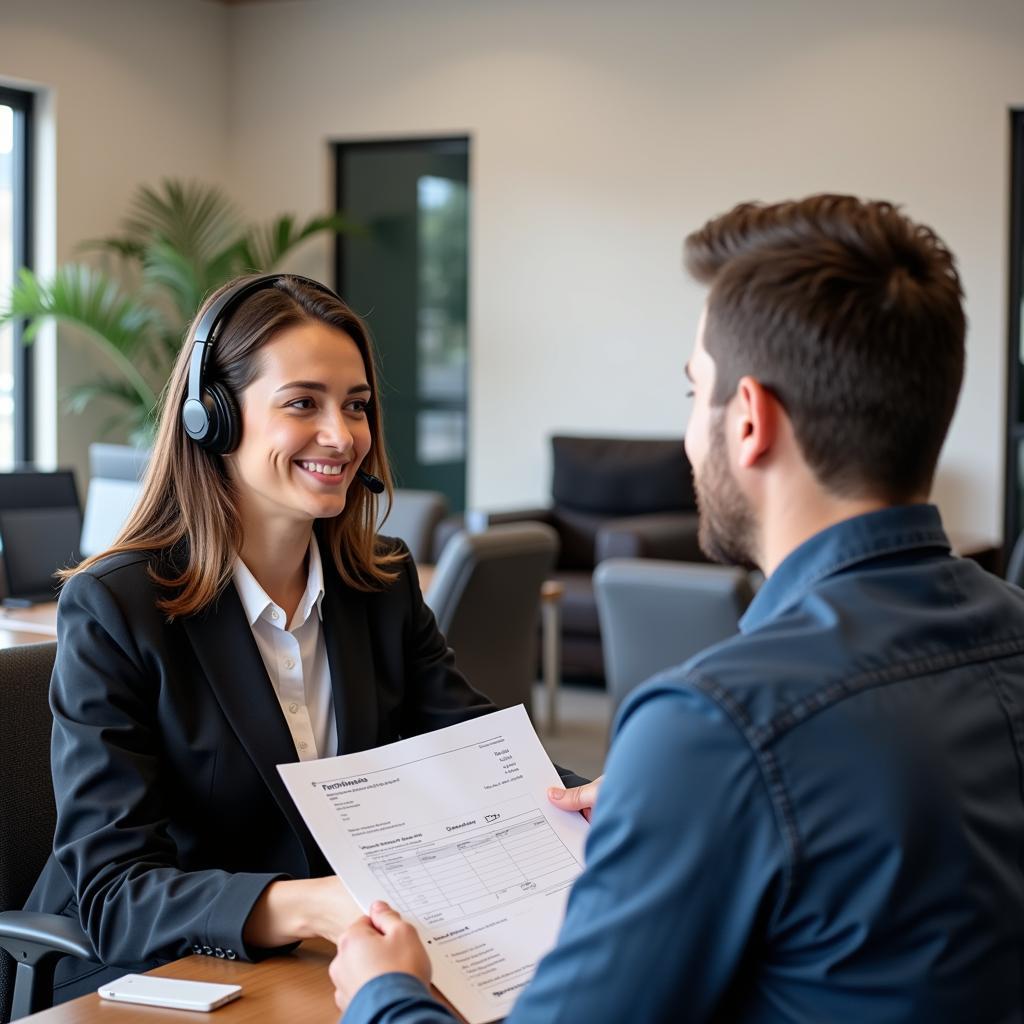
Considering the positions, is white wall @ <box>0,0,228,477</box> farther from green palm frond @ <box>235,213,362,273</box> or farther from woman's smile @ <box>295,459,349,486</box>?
woman's smile @ <box>295,459,349,486</box>

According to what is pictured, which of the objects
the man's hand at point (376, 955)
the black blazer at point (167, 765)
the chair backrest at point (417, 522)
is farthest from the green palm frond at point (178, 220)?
the man's hand at point (376, 955)

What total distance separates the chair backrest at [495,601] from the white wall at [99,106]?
3914 mm

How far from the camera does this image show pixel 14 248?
6852 millimetres

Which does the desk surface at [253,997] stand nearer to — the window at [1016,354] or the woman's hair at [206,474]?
the woman's hair at [206,474]

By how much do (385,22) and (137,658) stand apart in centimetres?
665

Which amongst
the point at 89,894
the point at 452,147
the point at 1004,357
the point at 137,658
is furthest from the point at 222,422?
the point at 452,147

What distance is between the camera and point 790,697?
2.86 feet

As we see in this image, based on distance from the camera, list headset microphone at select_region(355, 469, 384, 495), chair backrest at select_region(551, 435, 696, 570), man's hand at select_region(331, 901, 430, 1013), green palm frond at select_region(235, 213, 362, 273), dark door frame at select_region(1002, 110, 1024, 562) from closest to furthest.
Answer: man's hand at select_region(331, 901, 430, 1013) < headset microphone at select_region(355, 469, 384, 495) < dark door frame at select_region(1002, 110, 1024, 562) < chair backrest at select_region(551, 435, 696, 570) < green palm frond at select_region(235, 213, 362, 273)

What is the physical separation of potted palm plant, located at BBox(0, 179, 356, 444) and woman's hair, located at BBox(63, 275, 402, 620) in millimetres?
5016

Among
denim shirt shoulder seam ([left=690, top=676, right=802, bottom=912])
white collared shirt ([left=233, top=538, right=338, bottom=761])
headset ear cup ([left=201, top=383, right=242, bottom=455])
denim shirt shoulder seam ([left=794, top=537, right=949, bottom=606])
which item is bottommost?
white collared shirt ([left=233, top=538, right=338, bottom=761])

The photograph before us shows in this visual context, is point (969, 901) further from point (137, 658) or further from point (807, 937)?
point (137, 658)

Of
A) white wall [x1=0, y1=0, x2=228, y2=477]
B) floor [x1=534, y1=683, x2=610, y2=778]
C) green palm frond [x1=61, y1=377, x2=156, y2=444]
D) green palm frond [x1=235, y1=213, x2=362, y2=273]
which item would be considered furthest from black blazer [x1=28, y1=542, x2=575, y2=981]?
white wall [x1=0, y1=0, x2=228, y2=477]

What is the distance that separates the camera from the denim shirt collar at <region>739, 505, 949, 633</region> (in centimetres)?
97

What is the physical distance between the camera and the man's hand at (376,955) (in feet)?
3.64
